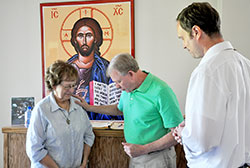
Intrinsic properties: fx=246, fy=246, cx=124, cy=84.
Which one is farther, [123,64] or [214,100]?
[123,64]

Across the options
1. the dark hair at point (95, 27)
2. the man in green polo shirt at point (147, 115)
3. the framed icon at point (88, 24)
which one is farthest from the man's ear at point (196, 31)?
the dark hair at point (95, 27)

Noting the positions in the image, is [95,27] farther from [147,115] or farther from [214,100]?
[214,100]

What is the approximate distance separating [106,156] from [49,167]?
0.53 m

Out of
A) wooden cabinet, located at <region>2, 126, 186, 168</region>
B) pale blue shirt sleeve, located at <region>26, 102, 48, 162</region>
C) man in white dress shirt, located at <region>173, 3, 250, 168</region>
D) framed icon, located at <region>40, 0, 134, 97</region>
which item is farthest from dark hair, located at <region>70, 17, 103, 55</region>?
man in white dress shirt, located at <region>173, 3, 250, 168</region>

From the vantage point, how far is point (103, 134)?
213 cm

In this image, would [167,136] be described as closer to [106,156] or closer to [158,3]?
[106,156]

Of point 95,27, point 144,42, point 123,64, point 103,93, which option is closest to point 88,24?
point 95,27

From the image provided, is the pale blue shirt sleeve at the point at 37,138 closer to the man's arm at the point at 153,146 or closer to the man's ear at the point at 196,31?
the man's arm at the point at 153,146

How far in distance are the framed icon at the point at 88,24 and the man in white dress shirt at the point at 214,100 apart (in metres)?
1.30

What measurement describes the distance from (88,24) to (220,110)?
1.85 meters

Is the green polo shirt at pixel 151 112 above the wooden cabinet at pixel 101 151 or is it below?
above

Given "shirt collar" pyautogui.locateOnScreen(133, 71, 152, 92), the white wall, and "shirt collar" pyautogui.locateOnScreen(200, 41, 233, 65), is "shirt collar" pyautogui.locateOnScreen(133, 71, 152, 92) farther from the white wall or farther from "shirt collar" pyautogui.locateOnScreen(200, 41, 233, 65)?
the white wall

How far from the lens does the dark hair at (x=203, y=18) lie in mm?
1218

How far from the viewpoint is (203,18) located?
1.22 metres
